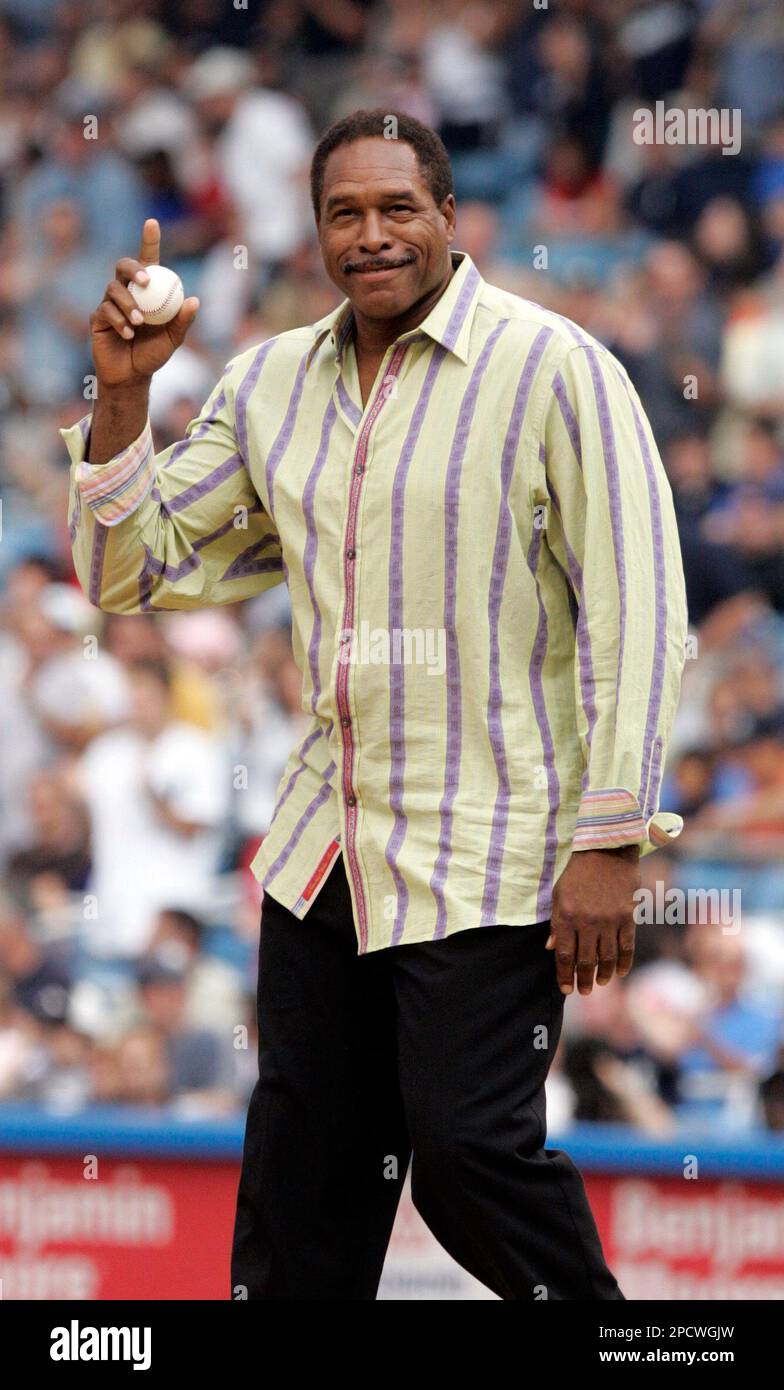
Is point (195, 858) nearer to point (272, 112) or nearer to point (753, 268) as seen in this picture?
point (753, 268)

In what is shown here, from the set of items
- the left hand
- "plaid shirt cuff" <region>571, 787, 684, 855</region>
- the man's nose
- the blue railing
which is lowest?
the blue railing

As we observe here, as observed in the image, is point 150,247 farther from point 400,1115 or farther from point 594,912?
point 400,1115

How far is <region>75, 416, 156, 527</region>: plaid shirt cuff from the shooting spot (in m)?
2.98

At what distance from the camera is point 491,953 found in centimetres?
283

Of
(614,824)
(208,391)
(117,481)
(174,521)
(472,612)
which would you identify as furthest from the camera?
(208,391)

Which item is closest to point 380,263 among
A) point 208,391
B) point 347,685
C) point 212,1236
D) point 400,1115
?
point 347,685

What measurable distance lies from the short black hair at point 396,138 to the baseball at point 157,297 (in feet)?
0.77

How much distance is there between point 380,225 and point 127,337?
364mm

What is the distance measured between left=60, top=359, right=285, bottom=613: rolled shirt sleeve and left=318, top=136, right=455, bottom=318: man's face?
29 cm

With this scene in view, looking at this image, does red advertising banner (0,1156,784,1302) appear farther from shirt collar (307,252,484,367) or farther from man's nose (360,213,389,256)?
man's nose (360,213,389,256)

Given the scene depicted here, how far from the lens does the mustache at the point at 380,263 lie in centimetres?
292

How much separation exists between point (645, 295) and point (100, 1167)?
173 inches

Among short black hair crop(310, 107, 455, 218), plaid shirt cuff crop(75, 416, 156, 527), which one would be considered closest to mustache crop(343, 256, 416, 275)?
short black hair crop(310, 107, 455, 218)

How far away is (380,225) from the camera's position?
2.91 metres
